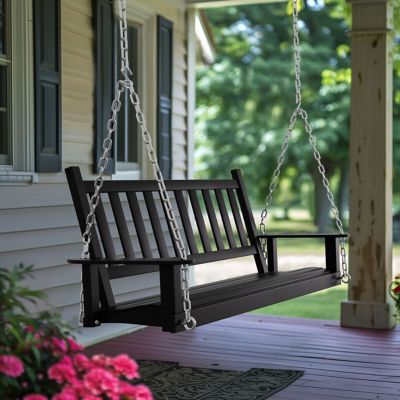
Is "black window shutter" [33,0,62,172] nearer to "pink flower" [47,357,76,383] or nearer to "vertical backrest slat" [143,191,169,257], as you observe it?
"vertical backrest slat" [143,191,169,257]

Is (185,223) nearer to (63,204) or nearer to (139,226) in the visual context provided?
(139,226)

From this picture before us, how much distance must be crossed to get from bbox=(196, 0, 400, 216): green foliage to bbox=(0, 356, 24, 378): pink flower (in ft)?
44.4

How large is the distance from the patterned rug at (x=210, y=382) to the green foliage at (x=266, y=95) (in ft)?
36.9

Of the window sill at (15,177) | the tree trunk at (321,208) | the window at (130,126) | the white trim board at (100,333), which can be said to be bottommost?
the white trim board at (100,333)

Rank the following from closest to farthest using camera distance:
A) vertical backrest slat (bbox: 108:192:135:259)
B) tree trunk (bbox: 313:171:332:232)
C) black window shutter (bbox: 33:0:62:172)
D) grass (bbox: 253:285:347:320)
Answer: vertical backrest slat (bbox: 108:192:135:259), black window shutter (bbox: 33:0:62:172), grass (bbox: 253:285:347:320), tree trunk (bbox: 313:171:332:232)

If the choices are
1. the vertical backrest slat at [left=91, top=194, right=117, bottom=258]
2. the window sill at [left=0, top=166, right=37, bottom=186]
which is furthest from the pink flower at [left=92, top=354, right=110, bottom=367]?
the window sill at [left=0, top=166, right=37, bottom=186]

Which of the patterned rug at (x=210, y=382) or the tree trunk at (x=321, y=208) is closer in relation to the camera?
the patterned rug at (x=210, y=382)

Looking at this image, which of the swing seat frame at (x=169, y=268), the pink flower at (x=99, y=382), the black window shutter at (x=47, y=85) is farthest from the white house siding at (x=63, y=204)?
the pink flower at (x=99, y=382)

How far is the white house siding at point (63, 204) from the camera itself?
14.6 ft

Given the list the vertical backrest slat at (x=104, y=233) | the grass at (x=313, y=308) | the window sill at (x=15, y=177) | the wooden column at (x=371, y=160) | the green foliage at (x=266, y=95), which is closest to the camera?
the vertical backrest slat at (x=104, y=233)

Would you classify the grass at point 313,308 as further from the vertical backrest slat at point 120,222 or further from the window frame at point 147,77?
the vertical backrest slat at point 120,222

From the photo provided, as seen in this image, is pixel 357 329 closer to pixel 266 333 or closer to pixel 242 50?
pixel 266 333

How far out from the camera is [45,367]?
7.36 feet

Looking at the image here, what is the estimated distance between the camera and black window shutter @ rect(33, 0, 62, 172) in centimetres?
455
